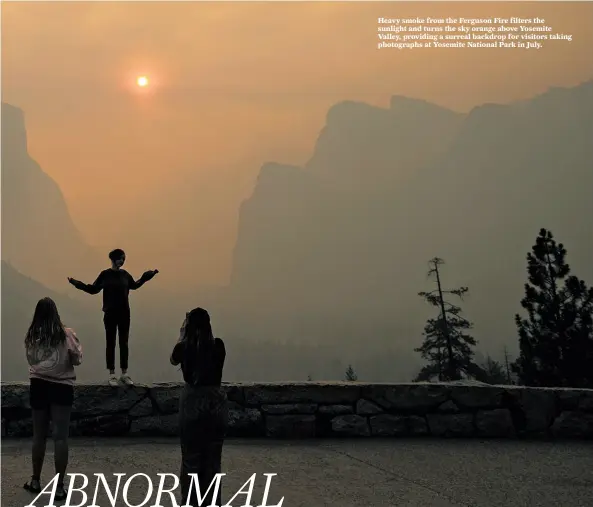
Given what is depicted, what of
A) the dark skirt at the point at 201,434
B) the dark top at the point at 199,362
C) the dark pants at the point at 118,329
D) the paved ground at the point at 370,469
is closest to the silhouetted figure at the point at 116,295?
the dark pants at the point at 118,329

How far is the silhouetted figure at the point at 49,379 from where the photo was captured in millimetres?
3828

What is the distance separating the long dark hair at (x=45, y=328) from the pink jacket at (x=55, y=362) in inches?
1.8

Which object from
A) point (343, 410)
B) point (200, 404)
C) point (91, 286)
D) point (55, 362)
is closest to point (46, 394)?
point (55, 362)

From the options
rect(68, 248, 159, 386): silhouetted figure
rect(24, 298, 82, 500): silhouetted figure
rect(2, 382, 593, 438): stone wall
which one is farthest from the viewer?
rect(2, 382, 593, 438): stone wall

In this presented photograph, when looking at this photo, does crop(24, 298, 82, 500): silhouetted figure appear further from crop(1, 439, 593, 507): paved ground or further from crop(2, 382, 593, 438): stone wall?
crop(2, 382, 593, 438): stone wall

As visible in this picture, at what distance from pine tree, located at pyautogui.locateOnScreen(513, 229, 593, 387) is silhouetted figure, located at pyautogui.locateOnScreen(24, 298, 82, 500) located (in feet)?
68.3

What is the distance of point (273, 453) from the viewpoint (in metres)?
5.26

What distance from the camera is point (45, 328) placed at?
3900 mm

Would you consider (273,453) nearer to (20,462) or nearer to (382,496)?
(382,496)

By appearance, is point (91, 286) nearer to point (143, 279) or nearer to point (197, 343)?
point (143, 279)

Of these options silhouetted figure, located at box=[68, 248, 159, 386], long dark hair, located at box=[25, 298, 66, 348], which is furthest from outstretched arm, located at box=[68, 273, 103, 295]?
long dark hair, located at box=[25, 298, 66, 348]

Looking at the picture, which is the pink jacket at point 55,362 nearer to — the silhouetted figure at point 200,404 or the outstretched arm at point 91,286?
the silhouetted figure at point 200,404

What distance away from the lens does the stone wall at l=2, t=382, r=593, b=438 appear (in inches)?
232

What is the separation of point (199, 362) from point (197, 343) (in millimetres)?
110
